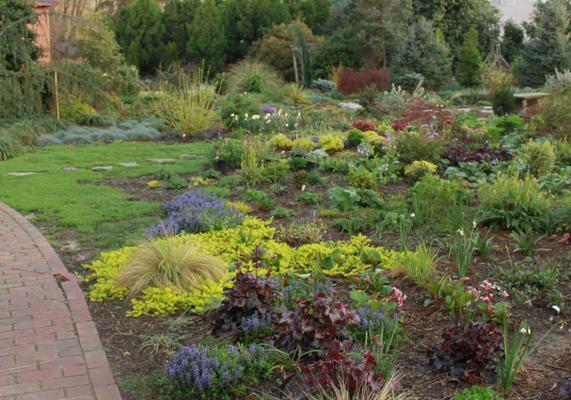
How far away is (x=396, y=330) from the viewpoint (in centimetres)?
440

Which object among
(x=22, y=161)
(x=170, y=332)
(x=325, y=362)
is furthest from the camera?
(x=22, y=161)

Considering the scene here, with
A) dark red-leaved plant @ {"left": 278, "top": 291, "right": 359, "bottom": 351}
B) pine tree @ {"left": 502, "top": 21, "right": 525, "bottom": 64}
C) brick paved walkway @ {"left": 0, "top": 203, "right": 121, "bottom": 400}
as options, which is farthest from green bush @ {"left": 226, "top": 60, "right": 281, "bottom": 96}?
dark red-leaved plant @ {"left": 278, "top": 291, "right": 359, "bottom": 351}

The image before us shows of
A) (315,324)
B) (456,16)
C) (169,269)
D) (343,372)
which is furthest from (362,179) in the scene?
(456,16)

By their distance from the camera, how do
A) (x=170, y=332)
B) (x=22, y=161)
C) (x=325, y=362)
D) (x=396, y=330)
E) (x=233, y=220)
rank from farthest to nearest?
(x=22, y=161) → (x=233, y=220) → (x=170, y=332) → (x=396, y=330) → (x=325, y=362)

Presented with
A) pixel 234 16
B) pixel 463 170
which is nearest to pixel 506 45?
pixel 234 16

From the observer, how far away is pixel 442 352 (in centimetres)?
398

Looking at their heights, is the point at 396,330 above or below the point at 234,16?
below

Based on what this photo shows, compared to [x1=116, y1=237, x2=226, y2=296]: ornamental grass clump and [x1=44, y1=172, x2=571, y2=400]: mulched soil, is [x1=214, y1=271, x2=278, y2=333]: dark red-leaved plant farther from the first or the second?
[x1=116, y1=237, x2=226, y2=296]: ornamental grass clump

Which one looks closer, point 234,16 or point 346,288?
point 346,288

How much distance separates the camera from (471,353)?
3.86 metres

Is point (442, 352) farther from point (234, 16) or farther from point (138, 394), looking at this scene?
point (234, 16)

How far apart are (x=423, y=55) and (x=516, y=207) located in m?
17.8

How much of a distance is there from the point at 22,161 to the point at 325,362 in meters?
9.12

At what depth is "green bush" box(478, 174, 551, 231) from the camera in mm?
6430
